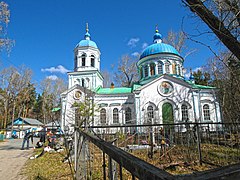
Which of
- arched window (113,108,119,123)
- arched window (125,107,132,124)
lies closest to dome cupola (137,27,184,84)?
arched window (125,107,132,124)

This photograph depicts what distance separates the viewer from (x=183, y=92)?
22047mm

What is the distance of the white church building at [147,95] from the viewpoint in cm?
2166

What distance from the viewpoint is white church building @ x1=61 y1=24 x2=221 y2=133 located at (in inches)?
853

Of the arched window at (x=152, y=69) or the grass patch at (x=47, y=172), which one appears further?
the arched window at (x=152, y=69)

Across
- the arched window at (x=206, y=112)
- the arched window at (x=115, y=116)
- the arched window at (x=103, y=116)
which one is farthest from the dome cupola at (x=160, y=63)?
the arched window at (x=103, y=116)

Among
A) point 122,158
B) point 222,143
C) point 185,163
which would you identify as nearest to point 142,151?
point 185,163

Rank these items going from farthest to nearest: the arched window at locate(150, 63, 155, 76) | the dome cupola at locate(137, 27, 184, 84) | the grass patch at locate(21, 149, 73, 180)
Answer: the arched window at locate(150, 63, 155, 76) < the dome cupola at locate(137, 27, 184, 84) < the grass patch at locate(21, 149, 73, 180)

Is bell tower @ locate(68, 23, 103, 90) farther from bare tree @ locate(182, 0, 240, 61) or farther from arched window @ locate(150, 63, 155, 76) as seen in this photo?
bare tree @ locate(182, 0, 240, 61)

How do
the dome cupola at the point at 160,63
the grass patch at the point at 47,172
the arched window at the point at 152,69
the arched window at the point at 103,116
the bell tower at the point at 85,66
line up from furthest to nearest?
the bell tower at the point at 85,66 → the arched window at the point at 152,69 → the dome cupola at the point at 160,63 → the arched window at the point at 103,116 → the grass patch at the point at 47,172

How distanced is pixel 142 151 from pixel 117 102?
14586mm

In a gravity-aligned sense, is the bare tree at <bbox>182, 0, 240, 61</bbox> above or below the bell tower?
below

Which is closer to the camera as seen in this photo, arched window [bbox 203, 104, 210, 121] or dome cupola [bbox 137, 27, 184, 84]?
arched window [bbox 203, 104, 210, 121]

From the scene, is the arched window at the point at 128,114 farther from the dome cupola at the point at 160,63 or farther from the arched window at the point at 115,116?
the dome cupola at the point at 160,63

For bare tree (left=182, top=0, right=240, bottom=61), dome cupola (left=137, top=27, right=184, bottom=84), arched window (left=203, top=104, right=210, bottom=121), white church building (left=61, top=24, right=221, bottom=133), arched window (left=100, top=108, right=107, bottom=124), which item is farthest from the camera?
dome cupola (left=137, top=27, right=184, bottom=84)
